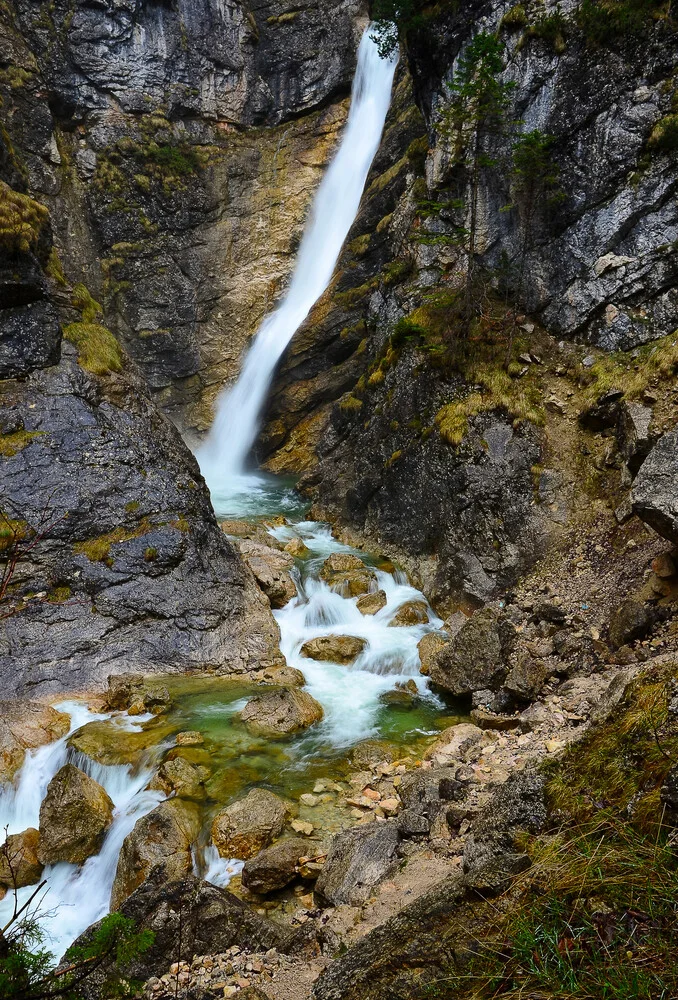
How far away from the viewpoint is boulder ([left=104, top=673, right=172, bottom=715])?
866 centimetres

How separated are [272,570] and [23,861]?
7.22 m

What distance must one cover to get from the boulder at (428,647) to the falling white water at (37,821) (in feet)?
14.9

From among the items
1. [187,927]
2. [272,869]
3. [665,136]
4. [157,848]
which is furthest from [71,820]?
[665,136]

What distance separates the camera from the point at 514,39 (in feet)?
44.9

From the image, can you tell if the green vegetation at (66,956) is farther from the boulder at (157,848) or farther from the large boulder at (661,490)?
the large boulder at (661,490)

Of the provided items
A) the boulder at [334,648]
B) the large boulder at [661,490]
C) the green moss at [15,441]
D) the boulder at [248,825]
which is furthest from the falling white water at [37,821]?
→ the large boulder at [661,490]

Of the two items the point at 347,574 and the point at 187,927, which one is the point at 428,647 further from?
the point at 187,927

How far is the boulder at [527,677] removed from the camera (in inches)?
299

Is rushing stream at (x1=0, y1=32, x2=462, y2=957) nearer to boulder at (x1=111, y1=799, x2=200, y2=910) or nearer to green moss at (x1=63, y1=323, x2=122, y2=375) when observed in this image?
boulder at (x1=111, y1=799, x2=200, y2=910)

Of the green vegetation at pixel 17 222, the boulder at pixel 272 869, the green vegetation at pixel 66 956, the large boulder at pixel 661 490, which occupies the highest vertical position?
the green vegetation at pixel 17 222

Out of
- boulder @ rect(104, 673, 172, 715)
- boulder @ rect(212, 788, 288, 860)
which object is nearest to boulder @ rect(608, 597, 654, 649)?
boulder @ rect(212, 788, 288, 860)

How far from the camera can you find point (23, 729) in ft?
26.7

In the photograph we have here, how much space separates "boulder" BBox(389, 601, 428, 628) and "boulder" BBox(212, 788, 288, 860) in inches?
215

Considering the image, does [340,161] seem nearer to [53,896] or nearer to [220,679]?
[220,679]
